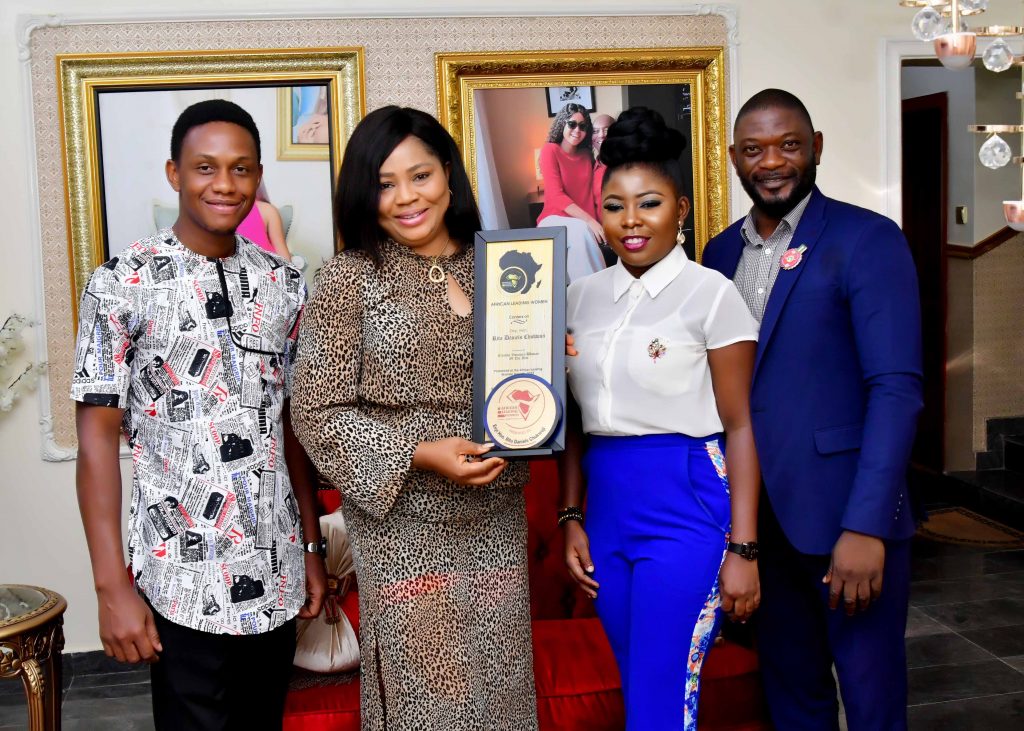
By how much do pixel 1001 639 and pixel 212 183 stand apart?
3.76 meters

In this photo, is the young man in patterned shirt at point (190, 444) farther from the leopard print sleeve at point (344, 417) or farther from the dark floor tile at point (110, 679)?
the dark floor tile at point (110, 679)

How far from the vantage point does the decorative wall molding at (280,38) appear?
3799 mm

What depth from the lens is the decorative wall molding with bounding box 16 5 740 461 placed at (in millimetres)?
3799

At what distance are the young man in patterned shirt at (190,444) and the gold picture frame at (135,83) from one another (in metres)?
1.94

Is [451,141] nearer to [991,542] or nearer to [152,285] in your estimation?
[152,285]

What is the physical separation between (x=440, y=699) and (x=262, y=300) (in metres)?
0.87

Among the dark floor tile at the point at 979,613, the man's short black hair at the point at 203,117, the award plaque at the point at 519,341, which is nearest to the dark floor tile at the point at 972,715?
the dark floor tile at the point at 979,613

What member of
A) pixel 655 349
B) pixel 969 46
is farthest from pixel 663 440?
pixel 969 46

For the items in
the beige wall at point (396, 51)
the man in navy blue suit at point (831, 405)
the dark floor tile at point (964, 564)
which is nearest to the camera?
the man in navy blue suit at point (831, 405)

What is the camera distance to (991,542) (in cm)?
552

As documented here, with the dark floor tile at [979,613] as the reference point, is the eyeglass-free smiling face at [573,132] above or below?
above

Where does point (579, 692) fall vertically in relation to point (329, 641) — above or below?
below

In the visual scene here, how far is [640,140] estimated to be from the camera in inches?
80.5

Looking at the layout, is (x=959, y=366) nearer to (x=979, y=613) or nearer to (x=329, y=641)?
(x=979, y=613)
